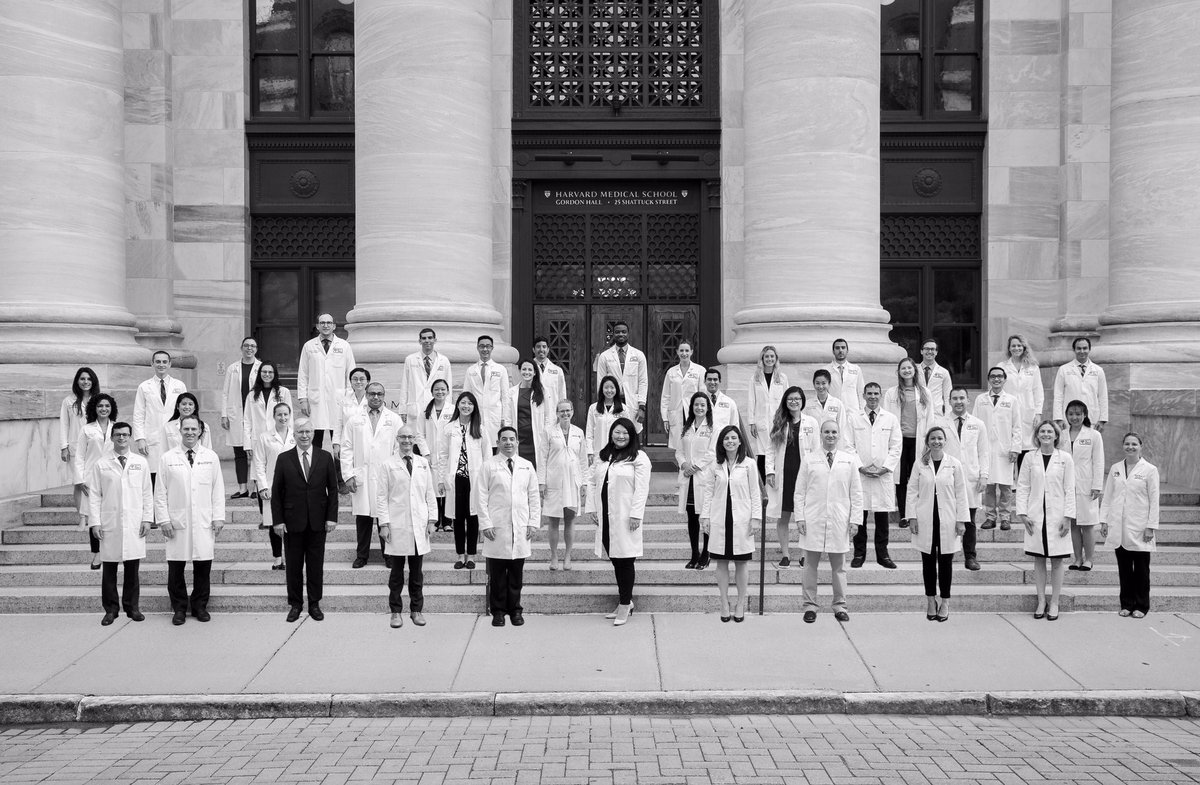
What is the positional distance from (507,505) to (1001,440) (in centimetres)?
625

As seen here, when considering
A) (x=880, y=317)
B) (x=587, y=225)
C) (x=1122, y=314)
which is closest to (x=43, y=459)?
(x=587, y=225)

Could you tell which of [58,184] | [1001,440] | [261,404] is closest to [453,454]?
[261,404]

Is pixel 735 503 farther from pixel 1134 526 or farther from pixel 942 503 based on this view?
pixel 1134 526

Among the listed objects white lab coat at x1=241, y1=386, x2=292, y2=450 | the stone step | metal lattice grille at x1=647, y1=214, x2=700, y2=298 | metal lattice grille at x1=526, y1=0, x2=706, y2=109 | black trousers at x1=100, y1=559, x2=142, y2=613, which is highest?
metal lattice grille at x1=526, y1=0, x2=706, y2=109

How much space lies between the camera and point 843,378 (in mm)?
14148

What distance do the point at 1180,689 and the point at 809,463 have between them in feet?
12.9

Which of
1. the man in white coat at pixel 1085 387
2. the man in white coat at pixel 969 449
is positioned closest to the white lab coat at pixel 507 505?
the man in white coat at pixel 969 449

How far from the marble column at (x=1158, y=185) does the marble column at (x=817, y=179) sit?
392 centimetres

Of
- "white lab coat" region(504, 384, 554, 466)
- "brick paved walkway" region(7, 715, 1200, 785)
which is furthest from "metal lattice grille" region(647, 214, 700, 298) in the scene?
"brick paved walkway" region(7, 715, 1200, 785)

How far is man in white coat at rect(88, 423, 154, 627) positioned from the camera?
11.5 meters

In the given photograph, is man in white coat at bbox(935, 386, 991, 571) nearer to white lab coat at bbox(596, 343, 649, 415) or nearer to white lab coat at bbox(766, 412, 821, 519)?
white lab coat at bbox(766, 412, 821, 519)

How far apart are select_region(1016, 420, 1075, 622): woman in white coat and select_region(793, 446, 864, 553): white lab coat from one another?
1.74 m

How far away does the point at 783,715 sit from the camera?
30.3 feet

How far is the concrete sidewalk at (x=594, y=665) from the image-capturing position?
9.23 m
